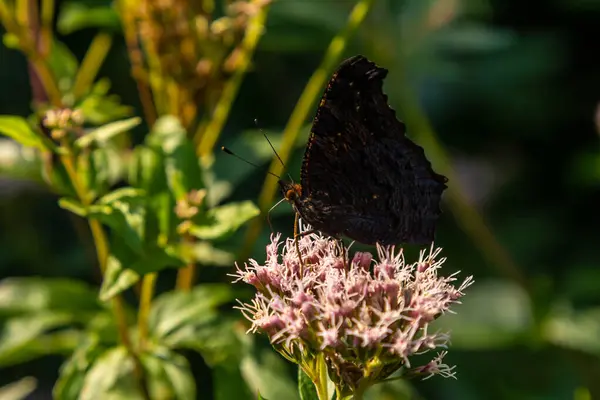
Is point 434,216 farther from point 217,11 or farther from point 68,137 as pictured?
point 217,11

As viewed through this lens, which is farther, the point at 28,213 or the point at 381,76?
the point at 28,213

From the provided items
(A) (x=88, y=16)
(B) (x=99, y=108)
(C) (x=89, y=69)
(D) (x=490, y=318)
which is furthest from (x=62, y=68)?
(D) (x=490, y=318)

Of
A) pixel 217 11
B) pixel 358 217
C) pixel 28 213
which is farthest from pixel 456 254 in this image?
pixel 358 217

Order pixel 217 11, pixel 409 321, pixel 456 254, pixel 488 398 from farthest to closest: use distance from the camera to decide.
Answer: pixel 456 254 < pixel 217 11 < pixel 488 398 < pixel 409 321

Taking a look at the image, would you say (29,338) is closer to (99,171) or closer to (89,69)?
(99,171)

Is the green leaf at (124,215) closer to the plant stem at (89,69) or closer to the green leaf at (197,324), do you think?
the green leaf at (197,324)

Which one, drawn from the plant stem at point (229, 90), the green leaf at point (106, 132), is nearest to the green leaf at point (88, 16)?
the plant stem at point (229, 90)

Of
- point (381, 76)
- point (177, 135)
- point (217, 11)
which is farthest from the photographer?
point (217, 11)
